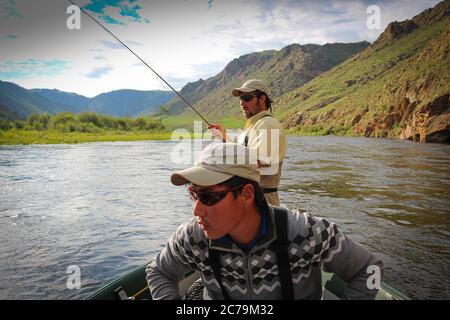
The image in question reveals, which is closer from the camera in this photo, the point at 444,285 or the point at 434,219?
the point at 444,285

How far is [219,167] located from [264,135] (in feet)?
6.31

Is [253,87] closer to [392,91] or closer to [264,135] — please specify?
[264,135]

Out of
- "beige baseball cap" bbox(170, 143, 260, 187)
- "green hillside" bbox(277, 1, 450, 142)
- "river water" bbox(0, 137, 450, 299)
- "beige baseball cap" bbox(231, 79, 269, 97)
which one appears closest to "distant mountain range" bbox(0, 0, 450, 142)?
"green hillside" bbox(277, 1, 450, 142)

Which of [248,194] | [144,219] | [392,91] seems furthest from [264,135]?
[392,91]

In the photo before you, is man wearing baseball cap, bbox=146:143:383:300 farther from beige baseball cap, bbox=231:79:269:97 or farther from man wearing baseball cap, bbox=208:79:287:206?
beige baseball cap, bbox=231:79:269:97

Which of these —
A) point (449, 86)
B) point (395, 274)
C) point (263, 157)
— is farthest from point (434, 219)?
point (449, 86)

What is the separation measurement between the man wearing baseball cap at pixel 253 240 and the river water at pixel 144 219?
4.58 metres

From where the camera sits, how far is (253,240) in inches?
86.3

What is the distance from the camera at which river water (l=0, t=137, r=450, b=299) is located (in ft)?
22.0

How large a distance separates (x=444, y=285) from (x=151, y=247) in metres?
5.91

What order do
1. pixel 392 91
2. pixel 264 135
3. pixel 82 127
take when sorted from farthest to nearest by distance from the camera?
pixel 82 127, pixel 392 91, pixel 264 135

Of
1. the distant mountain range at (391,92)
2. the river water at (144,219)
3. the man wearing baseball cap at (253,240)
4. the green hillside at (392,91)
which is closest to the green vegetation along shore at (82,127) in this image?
the distant mountain range at (391,92)
